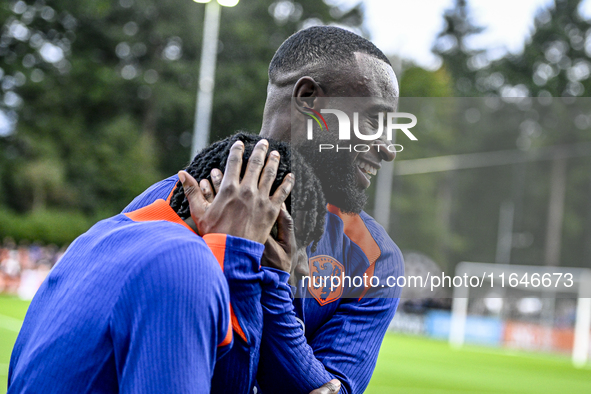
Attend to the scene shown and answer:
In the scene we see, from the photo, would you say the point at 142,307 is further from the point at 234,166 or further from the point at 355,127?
the point at 355,127

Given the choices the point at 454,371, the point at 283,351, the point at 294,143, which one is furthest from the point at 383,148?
the point at 454,371

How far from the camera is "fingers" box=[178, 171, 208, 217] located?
5.59 feet

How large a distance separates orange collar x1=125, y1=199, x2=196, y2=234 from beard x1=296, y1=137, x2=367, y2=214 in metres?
0.56

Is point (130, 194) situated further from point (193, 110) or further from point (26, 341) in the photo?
point (26, 341)

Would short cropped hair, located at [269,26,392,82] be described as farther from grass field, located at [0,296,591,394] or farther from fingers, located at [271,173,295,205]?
grass field, located at [0,296,591,394]

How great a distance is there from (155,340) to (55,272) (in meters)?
0.39

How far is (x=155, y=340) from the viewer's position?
1.34m

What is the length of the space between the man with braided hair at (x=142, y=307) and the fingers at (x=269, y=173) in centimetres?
9

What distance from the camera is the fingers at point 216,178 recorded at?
1.77m

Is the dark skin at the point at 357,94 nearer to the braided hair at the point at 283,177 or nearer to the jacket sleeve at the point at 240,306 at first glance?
the braided hair at the point at 283,177

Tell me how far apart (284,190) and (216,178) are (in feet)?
0.58

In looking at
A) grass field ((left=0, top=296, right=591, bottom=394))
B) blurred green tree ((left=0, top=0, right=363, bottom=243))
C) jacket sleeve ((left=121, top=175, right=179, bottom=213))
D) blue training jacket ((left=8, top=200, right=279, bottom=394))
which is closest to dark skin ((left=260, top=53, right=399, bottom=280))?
jacket sleeve ((left=121, top=175, right=179, bottom=213))

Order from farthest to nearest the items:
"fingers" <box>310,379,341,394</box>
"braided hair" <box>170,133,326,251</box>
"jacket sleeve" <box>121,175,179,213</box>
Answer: "jacket sleeve" <box>121,175,179,213</box> → "fingers" <box>310,379,341,394</box> → "braided hair" <box>170,133,326,251</box>

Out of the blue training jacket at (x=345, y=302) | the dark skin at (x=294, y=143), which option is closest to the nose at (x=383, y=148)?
the dark skin at (x=294, y=143)
